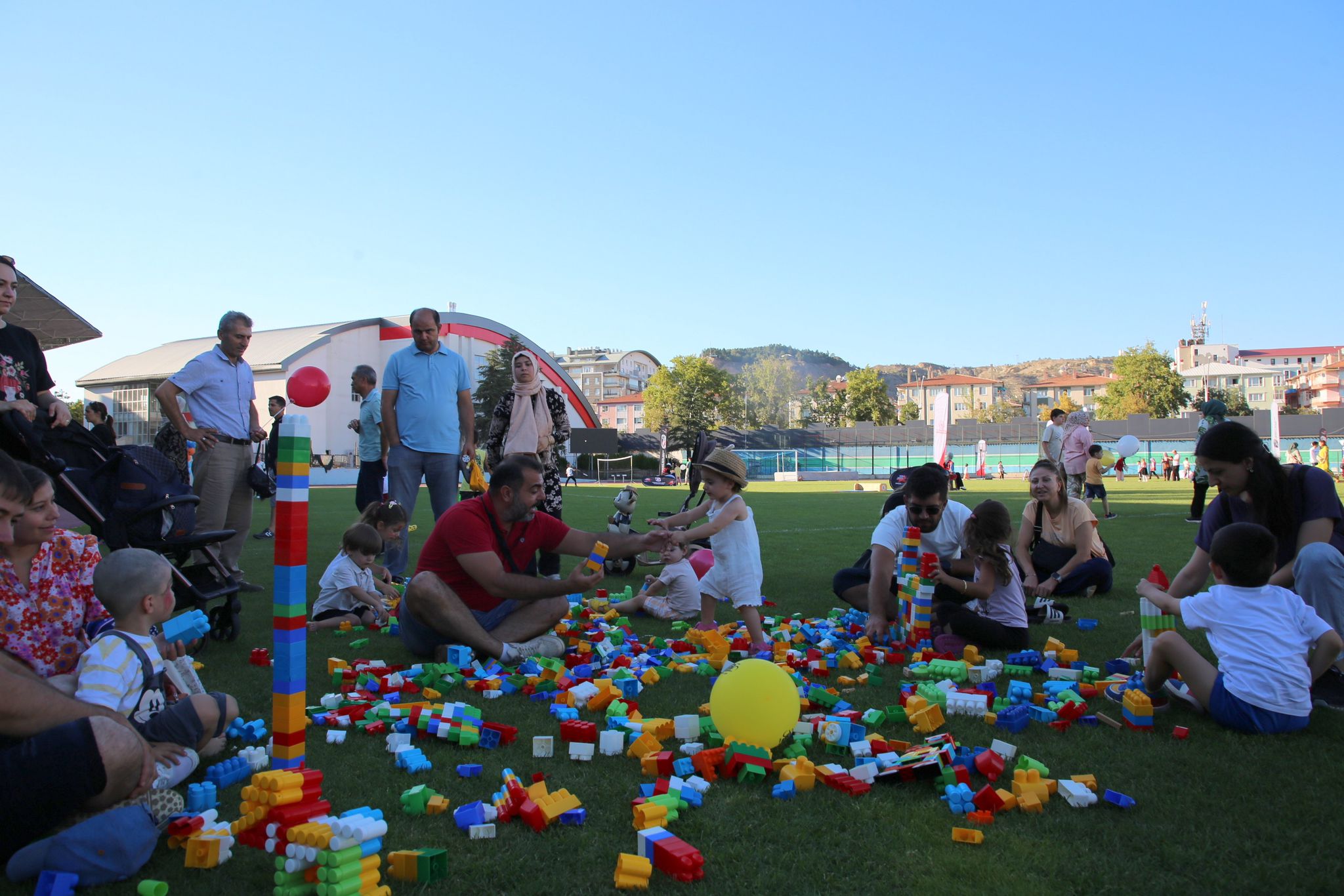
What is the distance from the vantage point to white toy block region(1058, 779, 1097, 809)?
9.14 feet

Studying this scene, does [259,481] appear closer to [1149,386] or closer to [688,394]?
[688,394]

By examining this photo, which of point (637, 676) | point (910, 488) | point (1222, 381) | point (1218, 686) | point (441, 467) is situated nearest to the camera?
point (1218, 686)

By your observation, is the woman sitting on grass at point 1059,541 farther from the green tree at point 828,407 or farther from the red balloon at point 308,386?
the green tree at point 828,407

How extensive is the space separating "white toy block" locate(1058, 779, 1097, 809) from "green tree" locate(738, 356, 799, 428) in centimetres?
11267

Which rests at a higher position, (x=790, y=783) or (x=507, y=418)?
(x=507, y=418)

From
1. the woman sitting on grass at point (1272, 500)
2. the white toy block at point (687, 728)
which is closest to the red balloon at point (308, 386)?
the white toy block at point (687, 728)

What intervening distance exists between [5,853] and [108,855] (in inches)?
15.8

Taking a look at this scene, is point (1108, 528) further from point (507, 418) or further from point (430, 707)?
point (430, 707)

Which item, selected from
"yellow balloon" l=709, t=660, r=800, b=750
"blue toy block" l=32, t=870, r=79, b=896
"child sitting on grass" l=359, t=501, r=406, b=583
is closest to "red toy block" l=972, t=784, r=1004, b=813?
"yellow balloon" l=709, t=660, r=800, b=750

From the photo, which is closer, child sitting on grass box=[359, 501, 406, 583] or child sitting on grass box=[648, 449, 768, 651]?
child sitting on grass box=[648, 449, 768, 651]

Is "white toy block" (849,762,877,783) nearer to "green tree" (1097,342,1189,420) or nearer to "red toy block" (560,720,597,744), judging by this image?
"red toy block" (560,720,597,744)

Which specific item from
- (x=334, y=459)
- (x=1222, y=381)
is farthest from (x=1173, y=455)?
(x=1222, y=381)

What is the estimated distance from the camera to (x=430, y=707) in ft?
12.0

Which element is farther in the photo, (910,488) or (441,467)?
(441,467)
